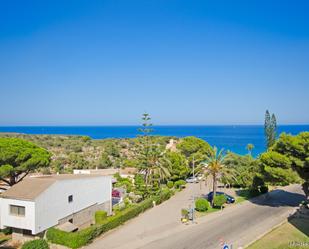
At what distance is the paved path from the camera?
62.6 ft

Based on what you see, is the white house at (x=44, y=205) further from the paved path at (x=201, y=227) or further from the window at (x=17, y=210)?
the paved path at (x=201, y=227)

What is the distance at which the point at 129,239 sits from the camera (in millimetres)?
20281

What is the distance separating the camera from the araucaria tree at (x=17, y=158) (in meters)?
25.2

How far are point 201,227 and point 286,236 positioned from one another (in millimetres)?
6248

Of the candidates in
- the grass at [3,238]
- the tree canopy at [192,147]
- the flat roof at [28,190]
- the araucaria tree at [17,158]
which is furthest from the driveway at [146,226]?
the tree canopy at [192,147]

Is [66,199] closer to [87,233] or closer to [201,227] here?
[87,233]

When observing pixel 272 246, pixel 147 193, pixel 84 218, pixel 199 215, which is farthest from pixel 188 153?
pixel 272 246

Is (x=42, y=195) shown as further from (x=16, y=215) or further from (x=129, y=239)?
(x=129, y=239)

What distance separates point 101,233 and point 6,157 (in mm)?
11468

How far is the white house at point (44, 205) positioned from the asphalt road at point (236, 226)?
7278mm

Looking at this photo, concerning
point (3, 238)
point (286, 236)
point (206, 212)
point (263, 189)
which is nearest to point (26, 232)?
point (3, 238)

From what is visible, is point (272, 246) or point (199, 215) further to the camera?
point (199, 215)

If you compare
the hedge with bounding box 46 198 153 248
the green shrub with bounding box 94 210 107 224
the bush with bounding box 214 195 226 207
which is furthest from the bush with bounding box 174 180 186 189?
the green shrub with bounding box 94 210 107 224

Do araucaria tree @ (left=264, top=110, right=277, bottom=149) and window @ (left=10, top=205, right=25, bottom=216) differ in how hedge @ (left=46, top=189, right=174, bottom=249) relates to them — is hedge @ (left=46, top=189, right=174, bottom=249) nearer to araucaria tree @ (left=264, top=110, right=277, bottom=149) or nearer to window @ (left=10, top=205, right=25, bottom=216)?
window @ (left=10, top=205, right=25, bottom=216)
